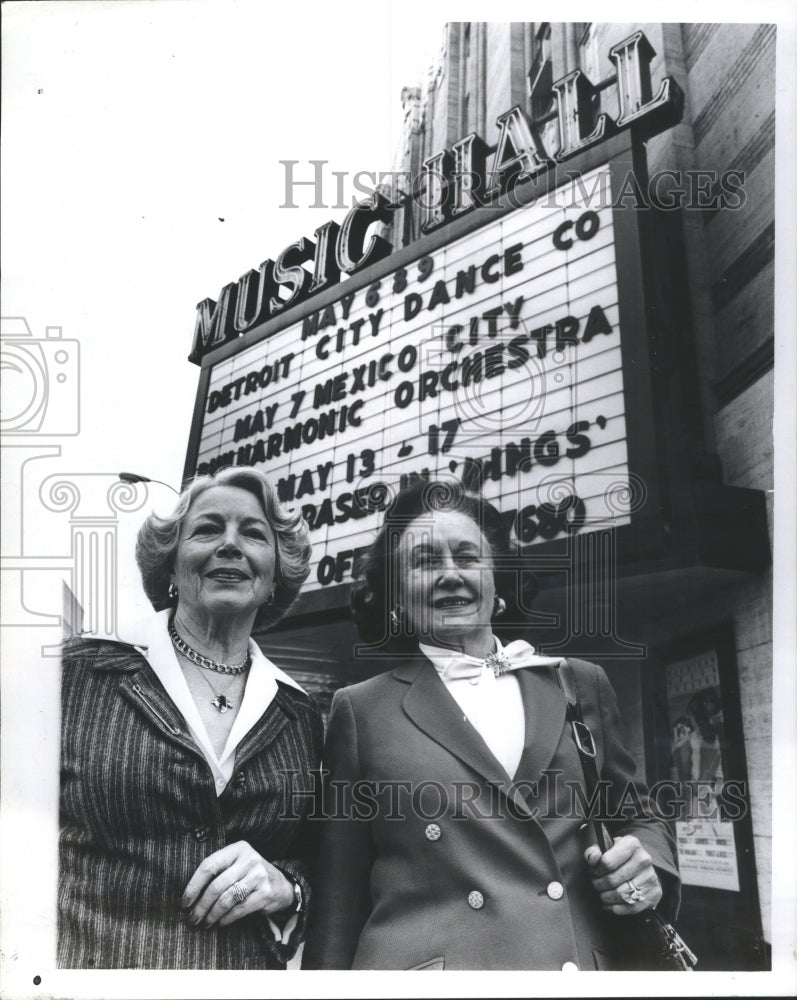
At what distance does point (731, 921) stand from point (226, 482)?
7.88 feet

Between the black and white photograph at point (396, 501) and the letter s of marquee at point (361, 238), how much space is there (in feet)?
0.04

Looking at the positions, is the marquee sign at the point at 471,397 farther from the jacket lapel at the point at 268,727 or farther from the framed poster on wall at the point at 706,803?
the framed poster on wall at the point at 706,803

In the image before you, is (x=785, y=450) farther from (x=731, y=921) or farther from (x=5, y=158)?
(x=5, y=158)

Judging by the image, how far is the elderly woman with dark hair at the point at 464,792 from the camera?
3.08m

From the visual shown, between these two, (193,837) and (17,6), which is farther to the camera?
(17,6)

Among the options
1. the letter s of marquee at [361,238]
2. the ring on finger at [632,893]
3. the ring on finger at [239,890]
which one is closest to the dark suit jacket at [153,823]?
the ring on finger at [239,890]

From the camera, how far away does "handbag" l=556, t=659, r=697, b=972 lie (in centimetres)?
317

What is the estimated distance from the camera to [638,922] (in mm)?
3162

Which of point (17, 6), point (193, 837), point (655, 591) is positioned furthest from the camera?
point (17, 6)

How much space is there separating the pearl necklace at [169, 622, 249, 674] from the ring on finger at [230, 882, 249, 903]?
2.34ft

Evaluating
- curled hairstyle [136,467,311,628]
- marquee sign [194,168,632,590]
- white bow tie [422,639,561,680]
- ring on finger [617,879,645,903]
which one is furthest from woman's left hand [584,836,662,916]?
curled hairstyle [136,467,311,628]

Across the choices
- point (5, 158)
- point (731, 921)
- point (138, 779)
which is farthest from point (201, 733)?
point (5, 158)

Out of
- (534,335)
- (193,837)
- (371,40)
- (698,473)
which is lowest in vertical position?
(193,837)

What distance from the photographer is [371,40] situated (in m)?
3.61
